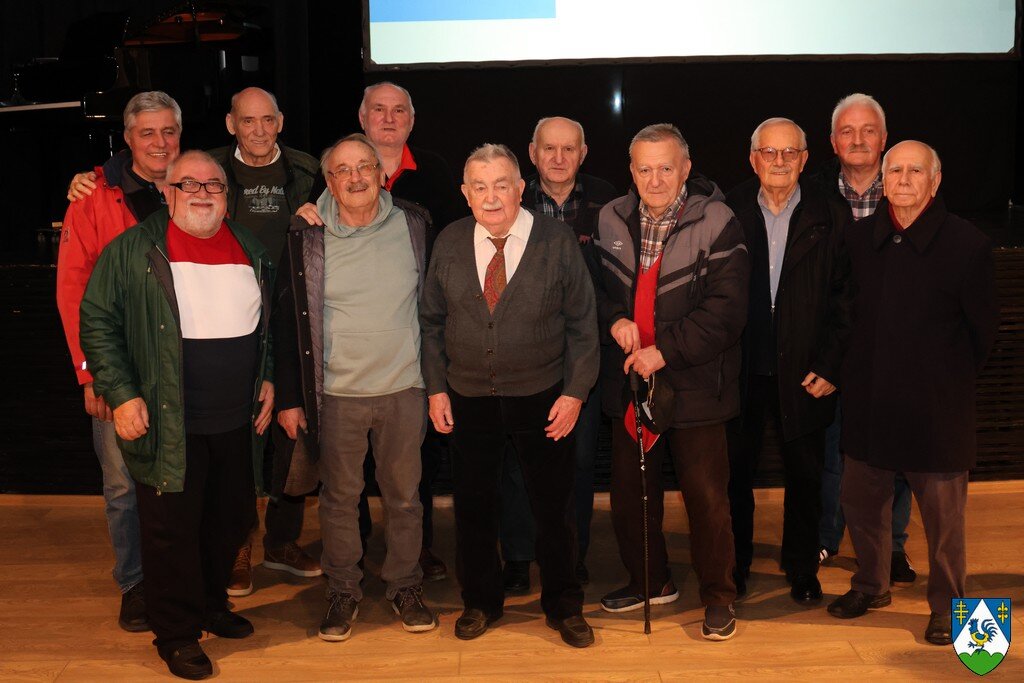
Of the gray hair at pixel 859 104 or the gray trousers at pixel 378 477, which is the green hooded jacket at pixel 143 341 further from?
the gray hair at pixel 859 104

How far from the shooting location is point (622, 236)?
11.4ft

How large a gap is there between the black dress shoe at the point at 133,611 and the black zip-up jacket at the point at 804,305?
2.05 metres

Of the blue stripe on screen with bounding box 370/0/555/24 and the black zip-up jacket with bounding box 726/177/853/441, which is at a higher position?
the blue stripe on screen with bounding box 370/0/555/24

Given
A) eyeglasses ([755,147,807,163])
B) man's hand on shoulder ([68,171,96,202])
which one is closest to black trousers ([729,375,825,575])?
eyeglasses ([755,147,807,163])

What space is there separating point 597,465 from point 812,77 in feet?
9.36

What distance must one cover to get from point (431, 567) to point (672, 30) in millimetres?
3623

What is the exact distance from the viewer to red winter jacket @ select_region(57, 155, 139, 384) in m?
3.51

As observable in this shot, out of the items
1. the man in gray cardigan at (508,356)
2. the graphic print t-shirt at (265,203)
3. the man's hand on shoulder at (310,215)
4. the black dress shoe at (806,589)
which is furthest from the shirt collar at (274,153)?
the black dress shoe at (806,589)

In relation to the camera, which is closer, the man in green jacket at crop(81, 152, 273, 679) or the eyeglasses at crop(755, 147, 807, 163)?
the man in green jacket at crop(81, 152, 273, 679)

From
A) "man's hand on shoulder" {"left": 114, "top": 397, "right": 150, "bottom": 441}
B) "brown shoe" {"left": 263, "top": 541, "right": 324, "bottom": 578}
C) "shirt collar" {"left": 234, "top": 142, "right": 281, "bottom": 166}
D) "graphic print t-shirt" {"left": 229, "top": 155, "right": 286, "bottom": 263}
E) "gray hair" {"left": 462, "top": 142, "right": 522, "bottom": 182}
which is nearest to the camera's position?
"man's hand on shoulder" {"left": 114, "top": 397, "right": 150, "bottom": 441}

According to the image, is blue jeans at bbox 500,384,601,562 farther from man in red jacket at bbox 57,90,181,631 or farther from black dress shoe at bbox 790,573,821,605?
man in red jacket at bbox 57,90,181,631

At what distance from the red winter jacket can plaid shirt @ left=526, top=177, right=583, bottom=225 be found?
1319mm

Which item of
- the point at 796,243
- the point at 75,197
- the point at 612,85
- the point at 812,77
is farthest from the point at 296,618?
the point at 812,77

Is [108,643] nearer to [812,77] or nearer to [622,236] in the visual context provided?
[622,236]
